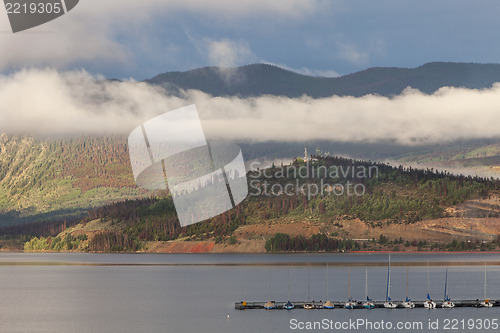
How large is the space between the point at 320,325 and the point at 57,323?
65651 millimetres

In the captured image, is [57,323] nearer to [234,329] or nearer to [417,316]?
[234,329]

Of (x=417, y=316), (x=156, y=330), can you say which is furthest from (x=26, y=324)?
(x=417, y=316)

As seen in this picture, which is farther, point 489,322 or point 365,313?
point 365,313

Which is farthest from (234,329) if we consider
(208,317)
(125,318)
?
(125,318)

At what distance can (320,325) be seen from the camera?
175 metres

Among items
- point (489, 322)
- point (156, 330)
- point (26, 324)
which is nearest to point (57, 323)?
point (26, 324)

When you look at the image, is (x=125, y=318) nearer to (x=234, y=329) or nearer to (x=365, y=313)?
(x=234, y=329)

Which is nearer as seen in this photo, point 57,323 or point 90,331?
point 90,331

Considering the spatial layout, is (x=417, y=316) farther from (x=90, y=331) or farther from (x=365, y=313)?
(x=90, y=331)

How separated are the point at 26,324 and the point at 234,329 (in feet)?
175

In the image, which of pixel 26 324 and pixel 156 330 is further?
pixel 26 324

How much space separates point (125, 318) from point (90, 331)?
19.9m

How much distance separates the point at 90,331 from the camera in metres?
179

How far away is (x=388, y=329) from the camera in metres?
172
